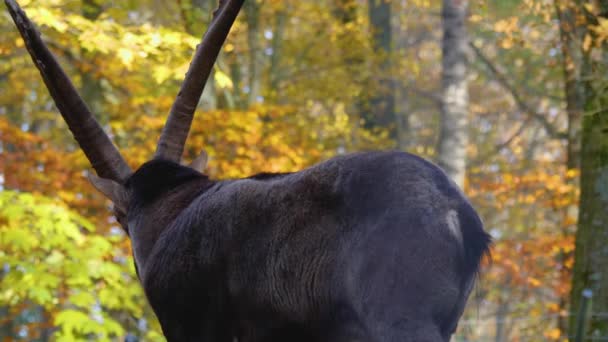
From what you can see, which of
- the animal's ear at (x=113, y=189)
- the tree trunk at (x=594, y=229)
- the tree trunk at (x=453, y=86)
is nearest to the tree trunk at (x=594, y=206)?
A: the tree trunk at (x=594, y=229)

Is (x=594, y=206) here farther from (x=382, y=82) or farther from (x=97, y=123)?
(x=382, y=82)

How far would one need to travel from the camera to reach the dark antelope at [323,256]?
2715 millimetres

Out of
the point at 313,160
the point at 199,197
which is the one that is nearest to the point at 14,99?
the point at 313,160

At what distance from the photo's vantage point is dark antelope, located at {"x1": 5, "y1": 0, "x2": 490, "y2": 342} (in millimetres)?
2715

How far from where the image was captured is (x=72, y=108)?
5.12 m

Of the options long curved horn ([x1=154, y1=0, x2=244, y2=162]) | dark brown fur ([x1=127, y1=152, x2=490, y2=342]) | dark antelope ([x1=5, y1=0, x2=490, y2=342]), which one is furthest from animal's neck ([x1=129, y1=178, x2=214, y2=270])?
long curved horn ([x1=154, y1=0, x2=244, y2=162])

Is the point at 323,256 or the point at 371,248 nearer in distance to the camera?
the point at 371,248

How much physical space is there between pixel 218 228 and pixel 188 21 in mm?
6676

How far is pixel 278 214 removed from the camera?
3221mm

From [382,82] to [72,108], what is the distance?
1139cm

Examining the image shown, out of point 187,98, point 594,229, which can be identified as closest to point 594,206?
point 594,229

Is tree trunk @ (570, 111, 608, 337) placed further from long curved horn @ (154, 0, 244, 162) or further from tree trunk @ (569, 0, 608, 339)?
long curved horn @ (154, 0, 244, 162)

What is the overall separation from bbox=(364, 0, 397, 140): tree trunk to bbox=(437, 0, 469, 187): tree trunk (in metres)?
6.19

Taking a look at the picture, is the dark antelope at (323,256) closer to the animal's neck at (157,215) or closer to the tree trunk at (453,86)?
the animal's neck at (157,215)
